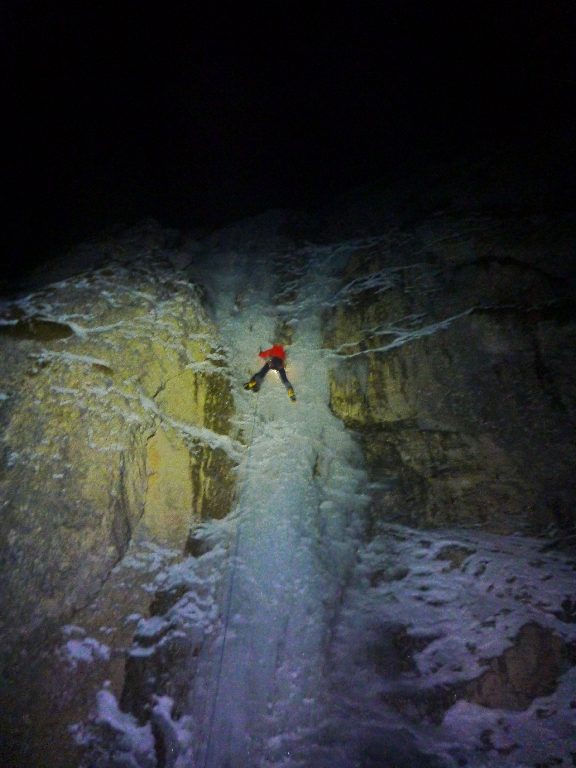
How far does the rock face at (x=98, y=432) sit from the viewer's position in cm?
368

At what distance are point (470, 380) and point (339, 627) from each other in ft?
10.8

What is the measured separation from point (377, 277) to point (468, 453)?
326cm

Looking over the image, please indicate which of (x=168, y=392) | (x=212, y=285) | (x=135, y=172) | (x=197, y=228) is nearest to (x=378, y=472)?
(x=168, y=392)

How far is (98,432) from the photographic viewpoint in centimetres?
434

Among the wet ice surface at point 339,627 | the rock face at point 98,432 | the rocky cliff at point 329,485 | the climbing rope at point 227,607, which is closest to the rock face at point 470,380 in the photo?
the rocky cliff at point 329,485

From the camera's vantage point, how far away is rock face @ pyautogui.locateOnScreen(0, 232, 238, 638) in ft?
12.1

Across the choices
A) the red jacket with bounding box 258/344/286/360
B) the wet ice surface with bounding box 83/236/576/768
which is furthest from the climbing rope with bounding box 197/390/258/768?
the red jacket with bounding box 258/344/286/360

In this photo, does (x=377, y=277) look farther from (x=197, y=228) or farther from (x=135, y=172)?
(x=135, y=172)

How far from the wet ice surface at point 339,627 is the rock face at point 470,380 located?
16.6 inches

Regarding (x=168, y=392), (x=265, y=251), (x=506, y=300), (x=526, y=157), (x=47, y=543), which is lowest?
(x=47, y=543)

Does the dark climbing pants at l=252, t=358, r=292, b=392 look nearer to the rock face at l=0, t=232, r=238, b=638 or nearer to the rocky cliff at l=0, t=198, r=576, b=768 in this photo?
the rocky cliff at l=0, t=198, r=576, b=768

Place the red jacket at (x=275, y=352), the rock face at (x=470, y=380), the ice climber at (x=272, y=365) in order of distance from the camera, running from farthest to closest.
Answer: the red jacket at (x=275, y=352)
the ice climber at (x=272, y=365)
the rock face at (x=470, y=380)

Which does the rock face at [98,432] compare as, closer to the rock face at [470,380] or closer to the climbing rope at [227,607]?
the climbing rope at [227,607]

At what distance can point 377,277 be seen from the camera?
6.29m
